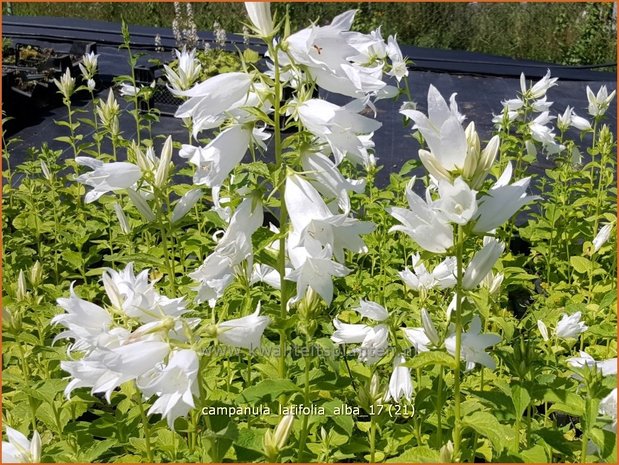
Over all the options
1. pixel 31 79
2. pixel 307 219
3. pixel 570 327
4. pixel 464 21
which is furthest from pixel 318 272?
pixel 464 21

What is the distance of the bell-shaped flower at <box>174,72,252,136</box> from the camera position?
173cm

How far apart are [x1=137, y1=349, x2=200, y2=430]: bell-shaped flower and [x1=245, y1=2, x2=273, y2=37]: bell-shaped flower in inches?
31.0

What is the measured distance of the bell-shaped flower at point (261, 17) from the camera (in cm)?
173

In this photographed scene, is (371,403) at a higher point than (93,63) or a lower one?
lower

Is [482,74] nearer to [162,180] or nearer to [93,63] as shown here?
[93,63]

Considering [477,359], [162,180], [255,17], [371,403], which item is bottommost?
[371,403]

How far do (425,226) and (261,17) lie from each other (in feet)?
2.11

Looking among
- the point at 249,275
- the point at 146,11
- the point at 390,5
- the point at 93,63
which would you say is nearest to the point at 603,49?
the point at 390,5

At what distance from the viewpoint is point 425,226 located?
5.13 ft

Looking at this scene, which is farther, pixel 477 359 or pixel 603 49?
pixel 603 49

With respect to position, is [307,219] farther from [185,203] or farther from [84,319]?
[185,203]

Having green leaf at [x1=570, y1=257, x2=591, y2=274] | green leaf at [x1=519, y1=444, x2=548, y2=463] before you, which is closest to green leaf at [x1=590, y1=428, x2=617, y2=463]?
green leaf at [x1=519, y1=444, x2=548, y2=463]

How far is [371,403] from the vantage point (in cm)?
211

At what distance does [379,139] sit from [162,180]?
4467 millimetres
